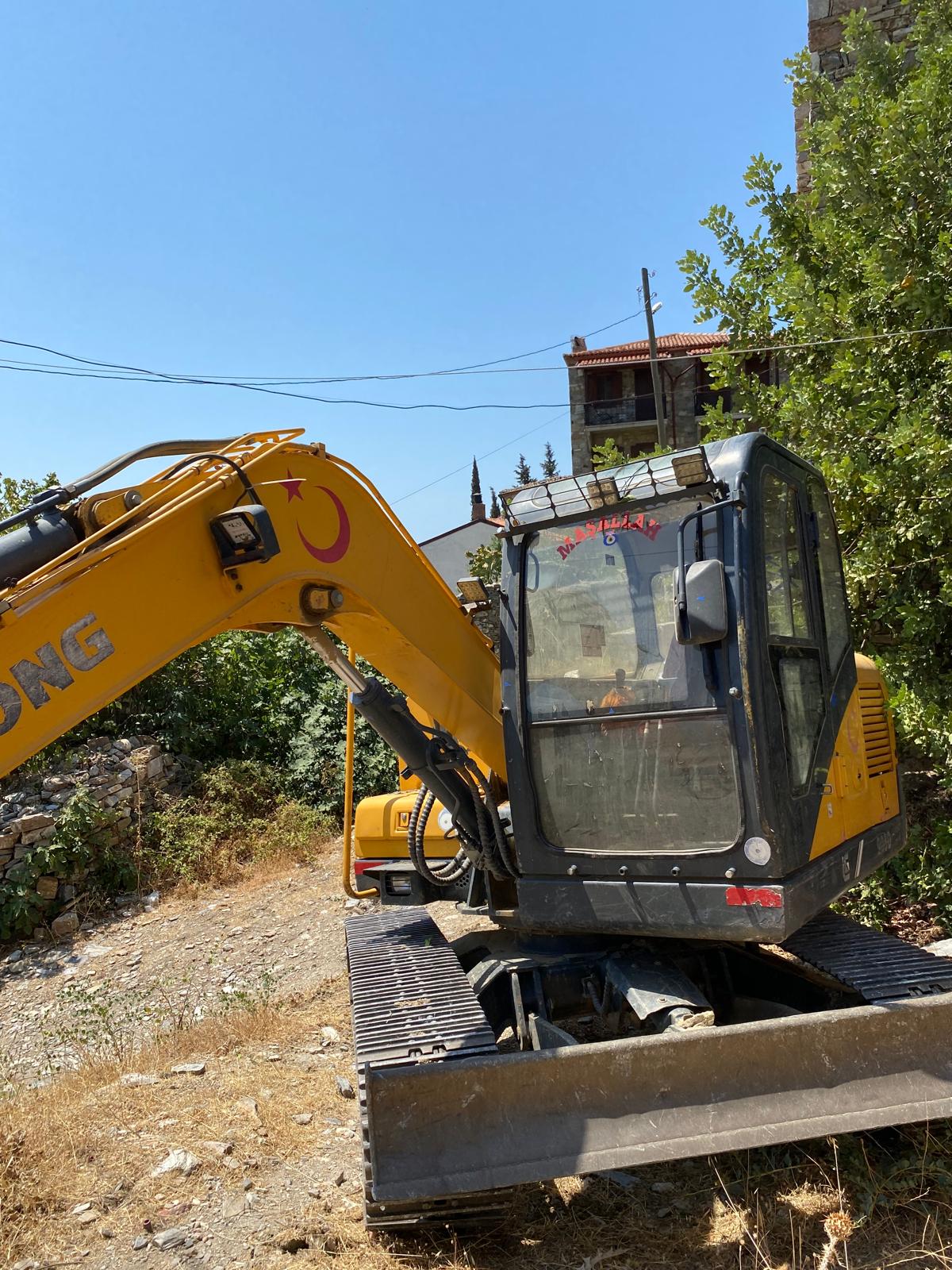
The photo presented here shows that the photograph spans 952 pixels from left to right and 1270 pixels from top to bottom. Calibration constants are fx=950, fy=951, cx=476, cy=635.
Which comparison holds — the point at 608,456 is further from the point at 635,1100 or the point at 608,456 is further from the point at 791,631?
the point at 635,1100

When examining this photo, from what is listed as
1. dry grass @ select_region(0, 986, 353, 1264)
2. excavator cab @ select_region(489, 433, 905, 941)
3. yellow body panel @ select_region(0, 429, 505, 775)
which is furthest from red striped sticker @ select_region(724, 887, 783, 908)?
dry grass @ select_region(0, 986, 353, 1264)

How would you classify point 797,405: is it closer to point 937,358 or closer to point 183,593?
point 937,358

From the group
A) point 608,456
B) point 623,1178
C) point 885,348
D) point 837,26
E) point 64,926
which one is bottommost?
point 64,926

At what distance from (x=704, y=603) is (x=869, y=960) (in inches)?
67.6

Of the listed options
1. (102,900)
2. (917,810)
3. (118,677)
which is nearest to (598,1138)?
(118,677)

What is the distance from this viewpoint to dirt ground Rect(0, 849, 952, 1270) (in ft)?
10.5

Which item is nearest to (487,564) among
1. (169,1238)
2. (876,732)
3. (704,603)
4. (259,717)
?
(259,717)

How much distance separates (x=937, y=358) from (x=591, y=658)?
436 cm

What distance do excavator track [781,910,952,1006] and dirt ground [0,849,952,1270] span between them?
21.1 inches

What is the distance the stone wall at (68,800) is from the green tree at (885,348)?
7.52 metres

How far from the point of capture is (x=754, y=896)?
10.9 feet

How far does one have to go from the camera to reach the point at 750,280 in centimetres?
840

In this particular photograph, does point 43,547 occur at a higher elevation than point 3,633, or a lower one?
higher

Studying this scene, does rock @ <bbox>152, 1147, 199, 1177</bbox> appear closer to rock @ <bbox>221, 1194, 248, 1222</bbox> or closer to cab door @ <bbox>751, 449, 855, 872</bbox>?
rock @ <bbox>221, 1194, 248, 1222</bbox>
